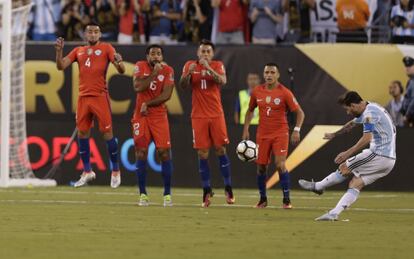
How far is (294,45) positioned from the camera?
92.4ft

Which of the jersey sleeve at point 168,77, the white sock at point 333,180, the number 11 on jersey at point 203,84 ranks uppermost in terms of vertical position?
the jersey sleeve at point 168,77

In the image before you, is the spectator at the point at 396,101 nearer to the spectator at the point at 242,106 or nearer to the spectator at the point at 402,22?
the spectator at the point at 402,22

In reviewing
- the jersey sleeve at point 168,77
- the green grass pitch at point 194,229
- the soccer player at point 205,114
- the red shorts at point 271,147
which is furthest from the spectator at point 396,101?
the jersey sleeve at point 168,77

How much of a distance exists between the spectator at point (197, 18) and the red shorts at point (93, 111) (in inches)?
276

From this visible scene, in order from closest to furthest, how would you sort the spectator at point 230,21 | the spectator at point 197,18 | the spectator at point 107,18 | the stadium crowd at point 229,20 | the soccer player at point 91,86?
the soccer player at point 91,86 < the stadium crowd at point 229,20 < the spectator at point 230,21 < the spectator at point 197,18 < the spectator at point 107,18

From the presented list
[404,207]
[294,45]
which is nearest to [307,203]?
[404,207]

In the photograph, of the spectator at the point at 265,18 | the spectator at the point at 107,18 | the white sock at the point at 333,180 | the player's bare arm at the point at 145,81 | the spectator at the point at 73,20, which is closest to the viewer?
the white sock at the point at 333,180

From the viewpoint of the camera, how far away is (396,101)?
1074 inches

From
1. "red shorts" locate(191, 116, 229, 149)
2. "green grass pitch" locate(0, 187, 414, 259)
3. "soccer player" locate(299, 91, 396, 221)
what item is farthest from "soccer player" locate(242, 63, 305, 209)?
"soccer player" locate(299, 91, 396, 221)

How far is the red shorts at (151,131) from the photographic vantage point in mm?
20547

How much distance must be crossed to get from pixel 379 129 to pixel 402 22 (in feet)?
34.1

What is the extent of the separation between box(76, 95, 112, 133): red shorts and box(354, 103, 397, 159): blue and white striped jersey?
227 inches

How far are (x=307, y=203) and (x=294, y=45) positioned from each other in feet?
21.5

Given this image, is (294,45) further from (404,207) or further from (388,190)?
(404,207)
